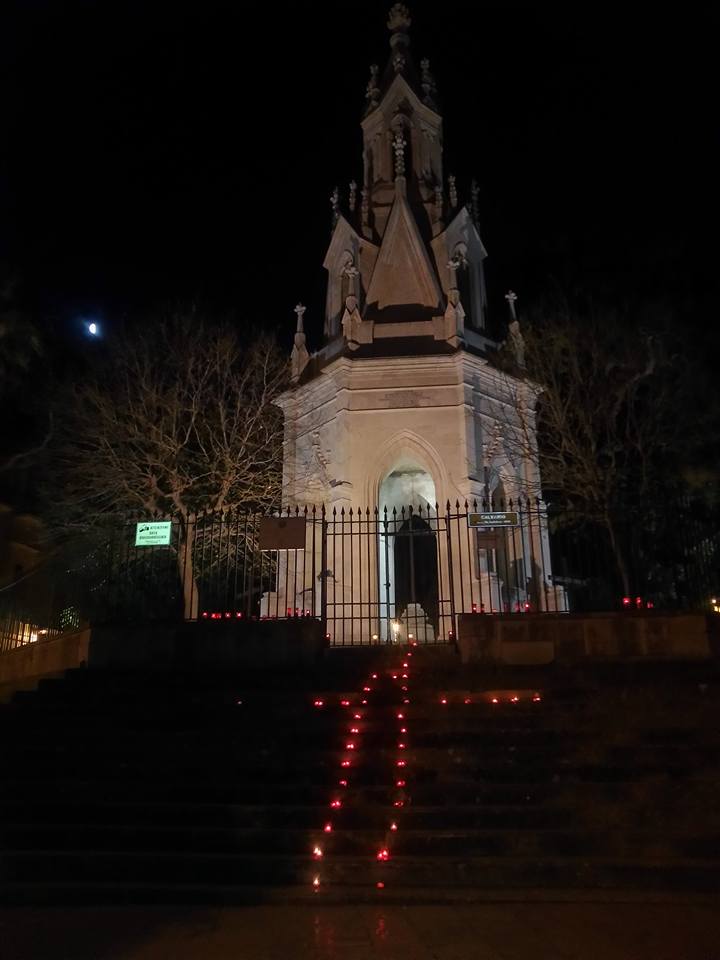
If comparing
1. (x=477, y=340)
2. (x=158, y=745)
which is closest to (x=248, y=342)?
(x=477, y=340)

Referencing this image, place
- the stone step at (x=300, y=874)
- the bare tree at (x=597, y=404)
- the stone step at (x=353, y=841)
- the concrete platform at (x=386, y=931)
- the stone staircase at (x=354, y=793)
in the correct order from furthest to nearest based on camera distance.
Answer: the bare tree at (x=597, y=404)
the stone step at (x=353, y=841)
the stone staircase at (x=354, y=793)
the stone step at (x=300, y=874)
the concrete platform at (x=386, y=931)

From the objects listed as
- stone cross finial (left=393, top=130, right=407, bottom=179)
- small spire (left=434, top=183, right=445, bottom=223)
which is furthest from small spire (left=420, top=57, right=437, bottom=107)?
small spire (left=434, top=183, right=445, bottom=223)

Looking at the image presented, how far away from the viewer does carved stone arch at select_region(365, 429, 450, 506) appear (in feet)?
59.3

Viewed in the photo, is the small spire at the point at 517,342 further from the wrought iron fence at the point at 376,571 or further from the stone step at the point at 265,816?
the stone step at the point at 265,816

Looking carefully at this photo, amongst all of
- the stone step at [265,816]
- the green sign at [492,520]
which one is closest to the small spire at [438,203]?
the green sign at [492,520]

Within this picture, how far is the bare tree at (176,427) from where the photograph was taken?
19219mm

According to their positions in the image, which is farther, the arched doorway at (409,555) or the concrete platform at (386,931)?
the arched doorway at (409,555)

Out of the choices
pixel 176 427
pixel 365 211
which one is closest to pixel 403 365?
pixel 176 427

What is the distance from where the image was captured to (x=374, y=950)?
15.7 ft

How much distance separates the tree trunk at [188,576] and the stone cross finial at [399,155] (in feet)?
42.9

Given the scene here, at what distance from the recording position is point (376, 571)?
17.2m

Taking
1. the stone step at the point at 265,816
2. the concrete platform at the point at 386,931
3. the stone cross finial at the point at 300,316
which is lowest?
the concrete platform at the point at 386,931

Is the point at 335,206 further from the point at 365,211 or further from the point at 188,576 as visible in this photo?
the point at 188,576

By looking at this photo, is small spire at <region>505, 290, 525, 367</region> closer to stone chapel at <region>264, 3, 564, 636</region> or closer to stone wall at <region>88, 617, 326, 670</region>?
stone chapel at <region>264, 3, 564, 636</region>
